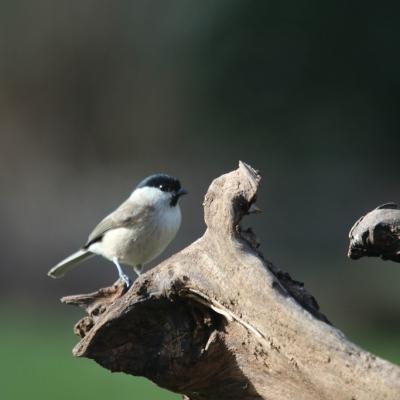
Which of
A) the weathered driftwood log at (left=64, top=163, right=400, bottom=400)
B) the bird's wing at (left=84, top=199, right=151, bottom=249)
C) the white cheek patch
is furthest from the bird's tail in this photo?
the weathered driftwood log at (left=64, top=163, right=400, bottom=400)

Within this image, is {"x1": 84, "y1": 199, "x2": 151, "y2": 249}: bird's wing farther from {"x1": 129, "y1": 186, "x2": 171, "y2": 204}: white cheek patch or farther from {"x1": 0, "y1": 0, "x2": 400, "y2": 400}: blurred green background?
{"x1": 0, "y1": 0, "x2": 400, "y2": 400}: blurred green background

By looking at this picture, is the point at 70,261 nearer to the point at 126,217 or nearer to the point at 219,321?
the point at 126,217

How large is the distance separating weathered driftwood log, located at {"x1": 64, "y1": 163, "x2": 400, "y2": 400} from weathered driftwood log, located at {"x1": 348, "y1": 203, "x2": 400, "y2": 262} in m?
0.21

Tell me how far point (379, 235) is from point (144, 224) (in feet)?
6.48

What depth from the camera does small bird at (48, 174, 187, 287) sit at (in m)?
4.36

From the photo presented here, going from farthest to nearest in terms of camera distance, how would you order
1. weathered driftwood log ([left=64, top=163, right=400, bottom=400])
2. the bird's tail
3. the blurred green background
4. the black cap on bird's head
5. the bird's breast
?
the blurred green background, the bird's tail, the black cap on bird's head, the bird's breast, weathered driftwood log ([left=64, top=163, right=400, bottom=400])

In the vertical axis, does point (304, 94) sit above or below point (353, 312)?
above

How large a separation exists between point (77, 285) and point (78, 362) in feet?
5.92

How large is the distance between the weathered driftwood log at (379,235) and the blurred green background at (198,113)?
20.7 ft

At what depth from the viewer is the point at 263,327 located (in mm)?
2449

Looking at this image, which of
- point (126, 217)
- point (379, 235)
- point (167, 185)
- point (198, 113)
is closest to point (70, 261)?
point (126, 217)

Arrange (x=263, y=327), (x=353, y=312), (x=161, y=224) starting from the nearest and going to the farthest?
(x=263, y=327) < (x=161, y=224) < (x=353, y=312)

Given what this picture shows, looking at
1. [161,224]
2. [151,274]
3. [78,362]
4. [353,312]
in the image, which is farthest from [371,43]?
[151,274]

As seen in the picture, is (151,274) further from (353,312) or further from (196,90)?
(196,90)
